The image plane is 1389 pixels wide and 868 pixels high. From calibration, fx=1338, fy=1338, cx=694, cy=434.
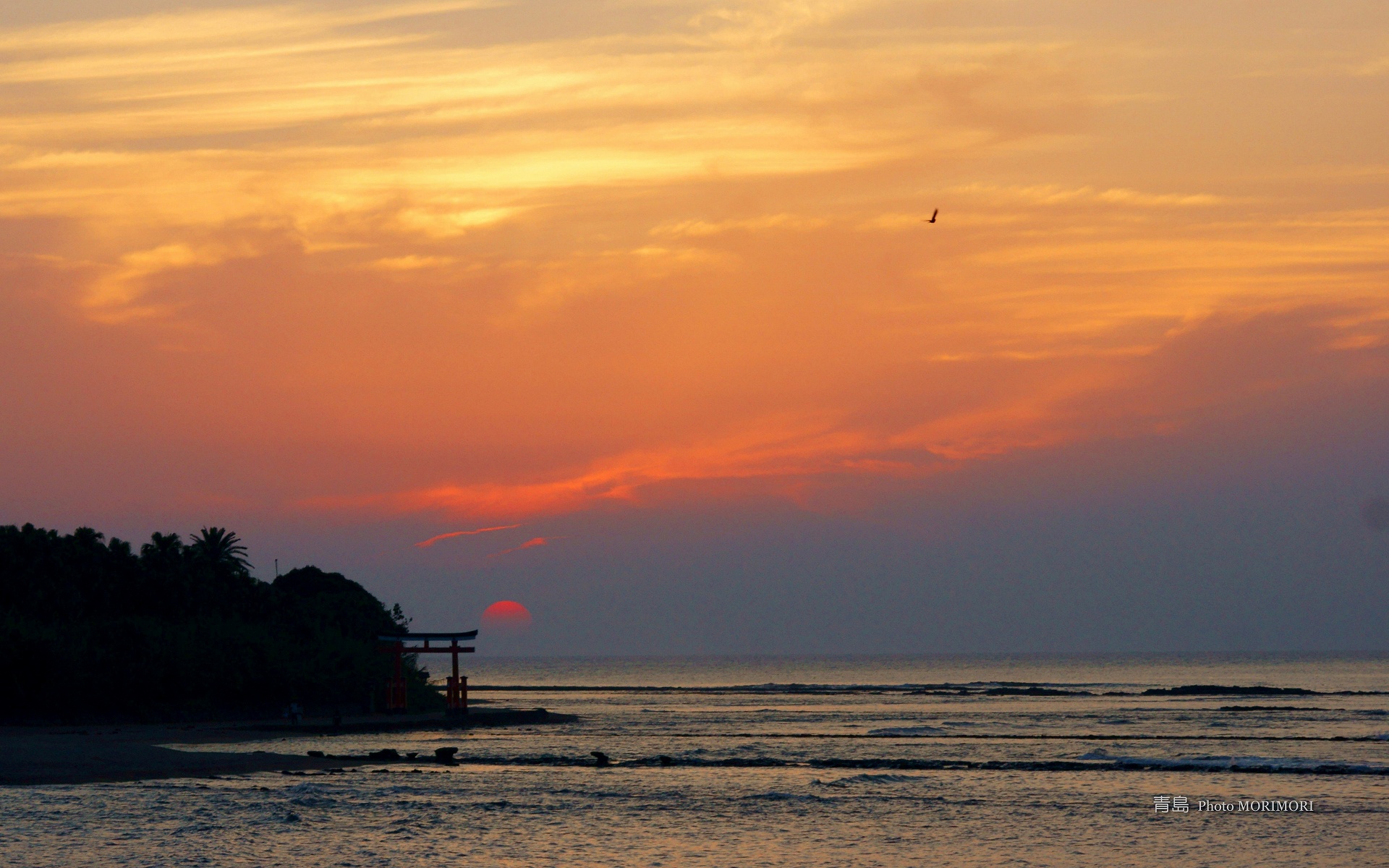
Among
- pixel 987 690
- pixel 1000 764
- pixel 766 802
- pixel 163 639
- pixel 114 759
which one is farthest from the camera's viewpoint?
pixel 987 690

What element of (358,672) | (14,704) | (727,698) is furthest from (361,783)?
(727,698)

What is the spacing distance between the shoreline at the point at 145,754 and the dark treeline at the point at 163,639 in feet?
6.71

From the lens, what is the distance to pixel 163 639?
68250mm

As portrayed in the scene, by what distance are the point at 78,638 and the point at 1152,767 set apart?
49.7 meters

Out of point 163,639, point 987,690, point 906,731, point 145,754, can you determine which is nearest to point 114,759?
point 145,754

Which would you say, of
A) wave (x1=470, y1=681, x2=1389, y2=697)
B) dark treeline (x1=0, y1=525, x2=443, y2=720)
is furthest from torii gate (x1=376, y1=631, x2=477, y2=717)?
wave (x1=470, y1=681, x2=1389, y2=697)

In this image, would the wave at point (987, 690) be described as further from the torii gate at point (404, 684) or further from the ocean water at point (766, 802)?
the ocean water at point (766, 802)

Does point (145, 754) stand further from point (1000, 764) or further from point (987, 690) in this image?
point (987, 690)

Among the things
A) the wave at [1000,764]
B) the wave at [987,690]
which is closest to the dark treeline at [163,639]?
the wave at [1000,764]

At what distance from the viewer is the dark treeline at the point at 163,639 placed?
208 feet

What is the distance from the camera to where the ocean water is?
30.5 meters

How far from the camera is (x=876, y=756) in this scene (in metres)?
55.6

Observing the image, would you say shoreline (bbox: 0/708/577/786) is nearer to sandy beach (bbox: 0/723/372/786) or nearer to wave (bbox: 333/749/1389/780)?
sandy beach (bbox: 0/723/372/786)

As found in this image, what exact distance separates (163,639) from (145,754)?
20590 mm
